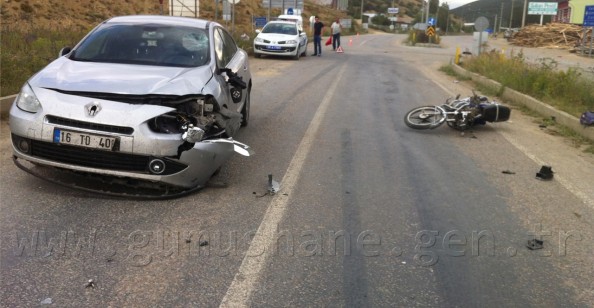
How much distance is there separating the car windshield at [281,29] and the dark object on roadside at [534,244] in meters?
19.7

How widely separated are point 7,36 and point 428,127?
413 inches

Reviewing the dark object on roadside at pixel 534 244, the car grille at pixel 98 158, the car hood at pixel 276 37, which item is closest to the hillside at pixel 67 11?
the car hood at pixel 276 37

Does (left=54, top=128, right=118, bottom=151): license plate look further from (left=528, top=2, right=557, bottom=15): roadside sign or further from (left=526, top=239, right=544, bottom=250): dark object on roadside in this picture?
(left=528, top=2, right=557, bottom=15): roadside sign

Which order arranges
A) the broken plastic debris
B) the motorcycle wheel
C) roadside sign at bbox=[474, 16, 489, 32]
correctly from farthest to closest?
roadside sign at bbox=[474, 16, 489, 32]
the motorcycle wheel
the broken plastic debris

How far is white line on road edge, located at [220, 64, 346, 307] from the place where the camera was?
335 cm

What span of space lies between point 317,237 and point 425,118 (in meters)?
5.03

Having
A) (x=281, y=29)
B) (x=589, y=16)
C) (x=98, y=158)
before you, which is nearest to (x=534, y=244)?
(x=98, y=158)

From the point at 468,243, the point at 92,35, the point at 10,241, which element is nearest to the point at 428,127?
the point at 468,243

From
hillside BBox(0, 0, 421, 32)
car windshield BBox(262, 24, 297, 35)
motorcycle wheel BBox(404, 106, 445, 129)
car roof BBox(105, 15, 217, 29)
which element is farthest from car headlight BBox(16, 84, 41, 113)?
car windshield BBox(262, 24, 297, 35)

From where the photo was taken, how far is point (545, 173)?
6.28 m

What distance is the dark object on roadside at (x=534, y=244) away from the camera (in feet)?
14.0

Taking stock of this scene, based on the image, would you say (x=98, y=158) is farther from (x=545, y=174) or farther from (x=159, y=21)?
(x=545, y=174)

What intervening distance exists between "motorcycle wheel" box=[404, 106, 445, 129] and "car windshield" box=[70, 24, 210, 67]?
12.7 feet

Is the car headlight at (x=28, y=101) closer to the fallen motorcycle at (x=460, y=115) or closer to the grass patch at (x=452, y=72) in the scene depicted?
the fallen motorcycle at (x=460, y=115)
